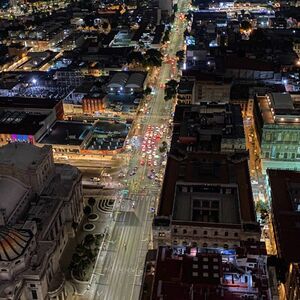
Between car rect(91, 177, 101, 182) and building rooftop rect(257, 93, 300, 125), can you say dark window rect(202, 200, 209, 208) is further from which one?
car rect(91, 177, 101, 182)

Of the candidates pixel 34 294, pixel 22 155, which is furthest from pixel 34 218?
pixel 34 294

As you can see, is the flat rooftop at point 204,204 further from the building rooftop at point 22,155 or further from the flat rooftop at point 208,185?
the building rooftop at point 22,155

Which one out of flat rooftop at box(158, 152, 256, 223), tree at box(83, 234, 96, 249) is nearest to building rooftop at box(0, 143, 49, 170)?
tree at box(83, 234, 96, 249)

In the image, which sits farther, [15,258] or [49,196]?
[49,196]

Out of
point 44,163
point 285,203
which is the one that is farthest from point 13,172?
point 285,203

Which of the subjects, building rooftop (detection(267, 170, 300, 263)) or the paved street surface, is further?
building rooftop (detection(267, 170, 300, 263))

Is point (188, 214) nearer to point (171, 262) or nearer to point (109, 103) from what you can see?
point (171, 262)

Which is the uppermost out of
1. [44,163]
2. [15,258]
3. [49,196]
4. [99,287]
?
[44,163]

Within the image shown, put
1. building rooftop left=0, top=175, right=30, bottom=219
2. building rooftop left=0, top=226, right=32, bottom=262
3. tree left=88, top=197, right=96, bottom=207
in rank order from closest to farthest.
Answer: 1. building rooftop left=0, top=226, right=32, bottom=262
2. building rooftop left=0, top=175, right=30, bottom=219
3. tree left=88, top=197, right=96, bottom=207
